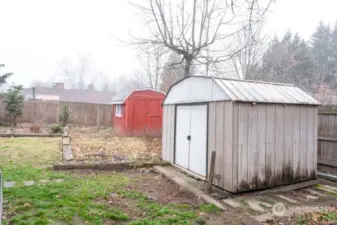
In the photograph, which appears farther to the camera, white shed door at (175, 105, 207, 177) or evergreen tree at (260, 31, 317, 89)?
evergreen tree at (260, 31, 317, 89)

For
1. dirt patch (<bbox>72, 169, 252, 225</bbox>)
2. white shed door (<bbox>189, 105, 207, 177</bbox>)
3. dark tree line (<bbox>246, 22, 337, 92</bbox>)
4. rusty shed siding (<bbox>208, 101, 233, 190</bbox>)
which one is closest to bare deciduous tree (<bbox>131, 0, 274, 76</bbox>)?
white shed door (<bbox>189, 105, 207, 177</bbox>)

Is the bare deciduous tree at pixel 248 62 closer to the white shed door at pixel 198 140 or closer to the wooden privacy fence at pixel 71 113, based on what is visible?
the wooden privacy fence at pixel 71 113

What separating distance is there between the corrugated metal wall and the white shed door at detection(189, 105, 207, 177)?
0.98 feet

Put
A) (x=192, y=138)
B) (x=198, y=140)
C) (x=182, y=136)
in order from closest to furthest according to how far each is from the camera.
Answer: (x=198, y=140) < (x=192, y=138) < (x=182, y=136)

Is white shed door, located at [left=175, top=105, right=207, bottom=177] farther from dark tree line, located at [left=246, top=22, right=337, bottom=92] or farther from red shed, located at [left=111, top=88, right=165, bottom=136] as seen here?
dark tree line, located at [left=246, top=22, right=337, bottom=92]

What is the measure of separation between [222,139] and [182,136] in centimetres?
190

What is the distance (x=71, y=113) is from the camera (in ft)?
61.2

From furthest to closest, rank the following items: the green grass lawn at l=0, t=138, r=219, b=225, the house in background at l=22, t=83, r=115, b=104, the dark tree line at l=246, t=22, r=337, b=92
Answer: the house in background at l=22, t=83, r=115, b=104, the dark tree line at l=246, t=22, r=337, b=92, the green grass lawn at l=0, t=138, r=219, b=225

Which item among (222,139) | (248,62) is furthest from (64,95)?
(222,139)

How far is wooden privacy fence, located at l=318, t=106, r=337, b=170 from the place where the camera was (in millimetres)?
6688

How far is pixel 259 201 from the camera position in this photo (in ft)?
15.7

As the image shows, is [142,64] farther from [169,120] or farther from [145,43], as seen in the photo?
[169,120]

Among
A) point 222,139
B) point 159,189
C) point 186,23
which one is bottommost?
point 159,189

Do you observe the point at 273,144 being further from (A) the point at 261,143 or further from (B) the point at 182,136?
(B) the point at 182,136
